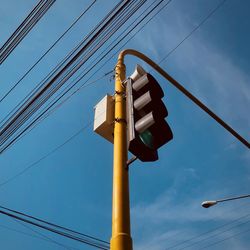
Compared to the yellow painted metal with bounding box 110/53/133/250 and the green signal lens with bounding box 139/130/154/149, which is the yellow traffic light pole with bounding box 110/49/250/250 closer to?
the yellow painted metal with bounding box 110/53/133/250

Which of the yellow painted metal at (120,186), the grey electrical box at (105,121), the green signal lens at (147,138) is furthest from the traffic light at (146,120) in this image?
the grey electrical box at (105,121)

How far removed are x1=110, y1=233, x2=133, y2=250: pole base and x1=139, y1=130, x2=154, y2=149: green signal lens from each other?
3.26 ft

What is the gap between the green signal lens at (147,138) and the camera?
3240 mm

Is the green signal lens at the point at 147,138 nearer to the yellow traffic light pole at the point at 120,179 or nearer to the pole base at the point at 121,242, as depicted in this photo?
the yellow traffic light pole at the point at 120,179

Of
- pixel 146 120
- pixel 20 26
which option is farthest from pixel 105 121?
pixel 20 26

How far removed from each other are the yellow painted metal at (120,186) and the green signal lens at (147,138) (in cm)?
30

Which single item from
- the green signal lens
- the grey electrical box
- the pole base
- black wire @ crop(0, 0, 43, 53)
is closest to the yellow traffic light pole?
the pole base

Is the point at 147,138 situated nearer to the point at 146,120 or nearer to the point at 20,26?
the point at 146,120

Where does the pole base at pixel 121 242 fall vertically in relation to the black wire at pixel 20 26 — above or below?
below

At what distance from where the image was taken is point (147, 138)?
3291 millimetres

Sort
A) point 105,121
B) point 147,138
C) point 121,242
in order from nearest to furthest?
point 121,242
point 147,138
point 105,121

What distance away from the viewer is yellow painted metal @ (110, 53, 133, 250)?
2709 mm

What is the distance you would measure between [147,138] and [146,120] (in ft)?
0.66

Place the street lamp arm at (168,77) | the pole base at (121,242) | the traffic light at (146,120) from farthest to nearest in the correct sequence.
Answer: the street lamp arm at (168,77), the traffic light at (146,120), the pole base at (121,242)
